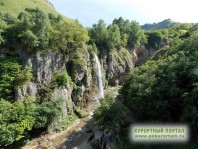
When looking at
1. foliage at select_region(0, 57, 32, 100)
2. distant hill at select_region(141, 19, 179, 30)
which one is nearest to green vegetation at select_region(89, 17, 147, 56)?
foliage at select_region(0, 57, 32, 100)

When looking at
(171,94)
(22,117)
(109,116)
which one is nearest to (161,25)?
(109,116)

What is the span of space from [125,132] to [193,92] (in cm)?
901

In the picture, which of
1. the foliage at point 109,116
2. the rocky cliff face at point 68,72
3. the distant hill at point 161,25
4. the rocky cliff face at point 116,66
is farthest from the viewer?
the distant hill at point 161,25

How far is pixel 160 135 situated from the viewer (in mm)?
20438

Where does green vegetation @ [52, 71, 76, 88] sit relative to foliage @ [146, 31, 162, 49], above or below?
below

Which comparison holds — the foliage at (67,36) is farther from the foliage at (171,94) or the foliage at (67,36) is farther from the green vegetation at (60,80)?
the foliage at (171,94)

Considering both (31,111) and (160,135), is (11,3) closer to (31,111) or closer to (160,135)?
(31,111)

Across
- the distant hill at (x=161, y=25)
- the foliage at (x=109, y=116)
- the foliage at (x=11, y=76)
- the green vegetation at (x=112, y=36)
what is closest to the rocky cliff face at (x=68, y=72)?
the foliage at (x=11, y=76)

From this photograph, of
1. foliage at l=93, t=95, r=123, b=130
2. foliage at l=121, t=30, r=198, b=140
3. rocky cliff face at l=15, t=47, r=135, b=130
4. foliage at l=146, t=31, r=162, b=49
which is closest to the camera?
foliage at l=121, t=30, r=198, b=140

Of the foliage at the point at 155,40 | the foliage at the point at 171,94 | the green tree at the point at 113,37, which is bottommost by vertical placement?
the foliage at the point at 171,94

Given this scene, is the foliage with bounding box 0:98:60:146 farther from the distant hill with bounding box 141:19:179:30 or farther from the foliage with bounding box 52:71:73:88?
the distant hill with bounding box 141:19:179:30

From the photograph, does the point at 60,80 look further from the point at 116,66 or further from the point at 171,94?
the point at 116,66

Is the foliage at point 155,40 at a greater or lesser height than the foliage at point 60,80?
greater

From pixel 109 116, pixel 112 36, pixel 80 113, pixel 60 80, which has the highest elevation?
pixel 112 36
